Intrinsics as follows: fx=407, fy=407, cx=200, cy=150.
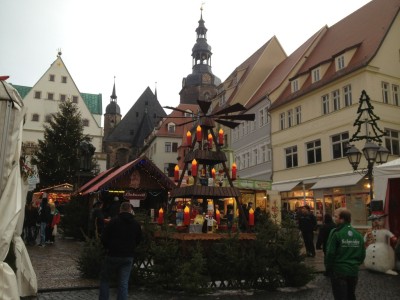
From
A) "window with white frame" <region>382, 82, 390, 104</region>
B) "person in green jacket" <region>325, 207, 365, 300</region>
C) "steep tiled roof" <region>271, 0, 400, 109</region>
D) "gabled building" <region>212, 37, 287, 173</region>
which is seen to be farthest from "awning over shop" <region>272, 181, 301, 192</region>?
"person in green jacket" <region>325, 207, 365, 300</region>

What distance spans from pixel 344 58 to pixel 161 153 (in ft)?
117

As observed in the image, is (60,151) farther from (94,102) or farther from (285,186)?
(94,102)

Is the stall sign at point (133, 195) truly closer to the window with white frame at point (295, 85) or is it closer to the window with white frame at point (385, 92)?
the window with white frame at point (385, 92)

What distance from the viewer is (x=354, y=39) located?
26.9 metres

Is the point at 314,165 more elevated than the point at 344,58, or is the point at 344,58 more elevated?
the point at 344,58

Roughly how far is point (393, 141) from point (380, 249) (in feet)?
48.5

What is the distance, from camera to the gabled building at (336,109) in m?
23.4

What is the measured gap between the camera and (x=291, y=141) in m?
29.3

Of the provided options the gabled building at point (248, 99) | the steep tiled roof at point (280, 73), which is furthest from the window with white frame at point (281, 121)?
the steep tiled roof at point (280, 73)

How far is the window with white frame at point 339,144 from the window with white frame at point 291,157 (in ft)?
13.4

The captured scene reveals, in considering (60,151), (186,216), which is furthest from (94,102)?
(186,216)

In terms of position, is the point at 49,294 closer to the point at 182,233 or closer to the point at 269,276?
the point at 182,233

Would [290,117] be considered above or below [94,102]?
below

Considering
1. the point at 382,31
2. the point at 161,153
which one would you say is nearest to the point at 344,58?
the point at 382,31
